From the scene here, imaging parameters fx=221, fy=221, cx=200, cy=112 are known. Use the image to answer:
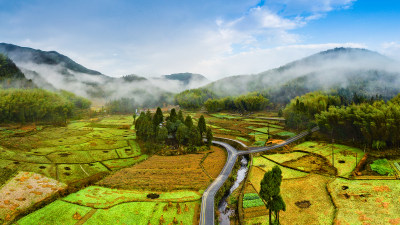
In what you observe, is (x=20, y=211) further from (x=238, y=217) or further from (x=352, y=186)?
(x=352, y=186)

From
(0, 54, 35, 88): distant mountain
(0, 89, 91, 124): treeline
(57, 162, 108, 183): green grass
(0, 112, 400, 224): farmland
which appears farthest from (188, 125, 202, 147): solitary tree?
(0, 54, 35, 88): distant mountain

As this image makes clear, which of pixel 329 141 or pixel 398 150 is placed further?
pixel 329 141

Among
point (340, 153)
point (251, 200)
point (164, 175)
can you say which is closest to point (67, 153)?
point (164, 175)

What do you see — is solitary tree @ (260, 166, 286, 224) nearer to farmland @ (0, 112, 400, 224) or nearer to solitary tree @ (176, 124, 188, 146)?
farmland @ (0, 112, 400, 224)

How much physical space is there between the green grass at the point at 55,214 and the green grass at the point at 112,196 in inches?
52.3

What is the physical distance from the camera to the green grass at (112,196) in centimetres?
3334

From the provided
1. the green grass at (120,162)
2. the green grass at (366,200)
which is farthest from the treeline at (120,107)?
the green grass at (366,200)

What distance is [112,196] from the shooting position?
1405 inches

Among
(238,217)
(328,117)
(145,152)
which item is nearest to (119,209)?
(238,217)

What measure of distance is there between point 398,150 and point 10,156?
3395 inches

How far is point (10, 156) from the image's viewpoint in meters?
50.7

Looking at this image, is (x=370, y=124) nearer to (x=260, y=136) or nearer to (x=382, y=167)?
(x=382, y=167)

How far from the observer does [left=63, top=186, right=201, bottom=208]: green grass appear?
33344mm

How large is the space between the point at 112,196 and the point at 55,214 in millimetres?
7913
